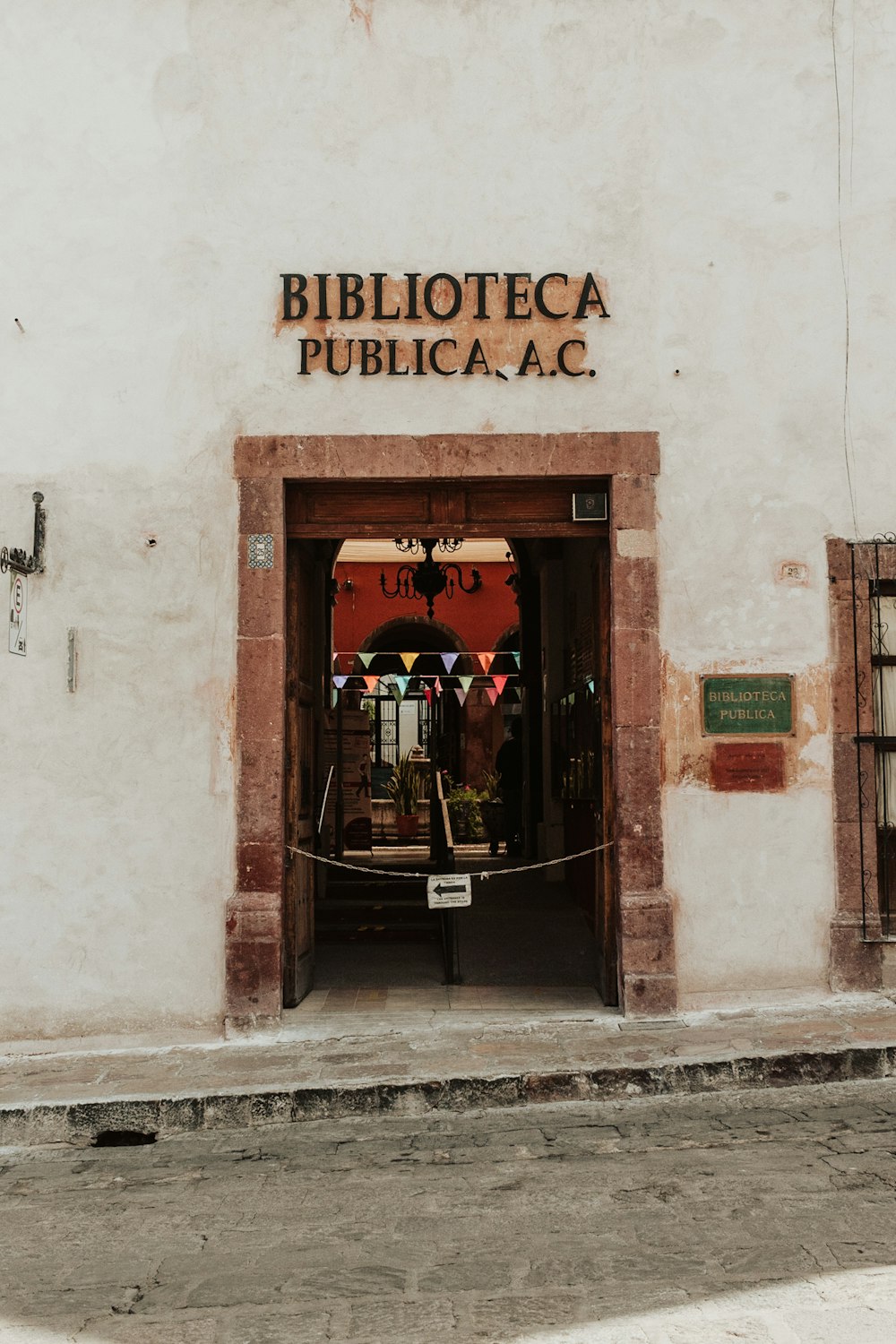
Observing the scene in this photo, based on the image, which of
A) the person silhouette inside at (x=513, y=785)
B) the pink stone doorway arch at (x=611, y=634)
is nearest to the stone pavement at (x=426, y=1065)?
the pink stone doorway arch at (x=611, y=634)

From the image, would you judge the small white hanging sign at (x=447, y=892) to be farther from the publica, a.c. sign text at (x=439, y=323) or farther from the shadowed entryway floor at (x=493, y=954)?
the publica, a.c. sign text at (x=439, y=323)

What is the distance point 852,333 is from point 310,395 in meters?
3.16

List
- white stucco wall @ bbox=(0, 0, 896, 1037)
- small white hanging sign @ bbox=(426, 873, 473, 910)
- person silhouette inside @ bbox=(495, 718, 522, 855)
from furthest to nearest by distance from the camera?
1. person silhouette inside @ bbox=(495, 718, 522, 855)
2. small white hanging sign @ bbox=(426, 873, 473, 910)
3. white stucco wall @ bbox=(0, 0, 896, 1037)

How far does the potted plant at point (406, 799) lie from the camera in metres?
19.3

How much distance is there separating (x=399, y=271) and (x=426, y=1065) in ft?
14.4

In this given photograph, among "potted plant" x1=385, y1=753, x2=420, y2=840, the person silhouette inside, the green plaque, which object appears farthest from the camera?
"potted plant" x1=385, y1=753, x2=420, y2=840

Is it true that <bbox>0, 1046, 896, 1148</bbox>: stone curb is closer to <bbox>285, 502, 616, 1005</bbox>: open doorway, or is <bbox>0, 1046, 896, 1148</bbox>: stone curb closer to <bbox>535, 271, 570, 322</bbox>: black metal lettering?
<bbox>285, 502, 616, 1005</bbox>: open doorway

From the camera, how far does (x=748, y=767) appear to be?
7441 millimetres

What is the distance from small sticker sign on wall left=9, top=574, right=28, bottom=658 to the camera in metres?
7.16

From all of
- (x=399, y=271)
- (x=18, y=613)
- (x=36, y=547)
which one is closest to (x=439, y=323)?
(x=399, y=271)

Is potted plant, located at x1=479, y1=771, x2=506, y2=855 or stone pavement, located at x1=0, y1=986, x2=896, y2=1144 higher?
potted plant, located at x1=479, y1=771, x2=506, y2=855

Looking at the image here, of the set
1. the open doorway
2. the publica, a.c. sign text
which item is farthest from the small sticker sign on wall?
the publica, a.c. sign text

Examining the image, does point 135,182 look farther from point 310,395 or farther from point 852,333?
point 852,333

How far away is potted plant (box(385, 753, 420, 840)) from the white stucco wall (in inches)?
476
